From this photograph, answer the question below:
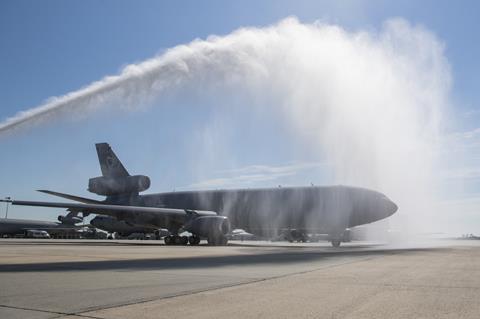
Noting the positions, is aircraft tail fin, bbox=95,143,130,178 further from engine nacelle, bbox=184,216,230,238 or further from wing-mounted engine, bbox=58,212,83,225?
wing-mounted engine, bbox=58,212,83,225

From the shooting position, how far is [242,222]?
129 feet

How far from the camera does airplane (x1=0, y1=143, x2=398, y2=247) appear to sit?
113ft

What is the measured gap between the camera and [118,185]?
45.1 metres

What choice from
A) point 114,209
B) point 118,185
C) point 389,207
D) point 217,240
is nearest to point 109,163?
point 118,185

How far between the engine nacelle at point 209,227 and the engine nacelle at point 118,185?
11090mm

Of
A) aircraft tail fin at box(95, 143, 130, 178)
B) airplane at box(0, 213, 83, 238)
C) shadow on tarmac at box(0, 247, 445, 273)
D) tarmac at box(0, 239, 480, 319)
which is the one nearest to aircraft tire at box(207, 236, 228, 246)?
aircraft tail fin at box(95, 143, 130, 178)

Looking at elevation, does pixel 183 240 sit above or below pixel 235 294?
above

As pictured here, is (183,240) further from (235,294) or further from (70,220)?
(70,220)

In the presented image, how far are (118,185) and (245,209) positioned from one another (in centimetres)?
1387

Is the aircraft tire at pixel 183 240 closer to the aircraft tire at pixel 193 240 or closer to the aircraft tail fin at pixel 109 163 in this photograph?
the aircraft tire at pixel 193 240

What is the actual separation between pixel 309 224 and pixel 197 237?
883cm

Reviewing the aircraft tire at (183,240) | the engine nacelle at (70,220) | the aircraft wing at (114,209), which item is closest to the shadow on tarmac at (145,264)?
the aircraft wing at (114,209)

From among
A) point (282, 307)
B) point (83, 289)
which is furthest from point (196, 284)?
point (282, 307)

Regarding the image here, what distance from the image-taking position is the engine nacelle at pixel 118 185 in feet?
145
